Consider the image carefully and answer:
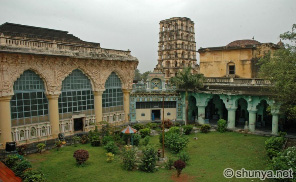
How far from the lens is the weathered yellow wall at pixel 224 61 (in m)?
24.3

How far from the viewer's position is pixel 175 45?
42.2m

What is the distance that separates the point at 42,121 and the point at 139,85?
10.6 meters

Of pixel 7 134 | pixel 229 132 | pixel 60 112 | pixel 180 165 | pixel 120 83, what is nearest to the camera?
pixel 180 165

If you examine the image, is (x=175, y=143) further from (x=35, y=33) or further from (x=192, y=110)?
(x=35, y=33)

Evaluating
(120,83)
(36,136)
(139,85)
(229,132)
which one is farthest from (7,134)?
(229,132)

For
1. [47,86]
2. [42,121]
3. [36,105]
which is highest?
[47,86]

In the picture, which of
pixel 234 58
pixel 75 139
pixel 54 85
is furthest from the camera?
pixel 234 58

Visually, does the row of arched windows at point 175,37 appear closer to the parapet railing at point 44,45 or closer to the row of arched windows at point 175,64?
the row of arched windows at point 175,64

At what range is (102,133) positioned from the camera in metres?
20.5

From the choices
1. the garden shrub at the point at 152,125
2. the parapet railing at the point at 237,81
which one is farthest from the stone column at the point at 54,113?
the parapet railing at the point at 237,81

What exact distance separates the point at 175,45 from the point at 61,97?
89.9ft

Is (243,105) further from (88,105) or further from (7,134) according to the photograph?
(7,134)

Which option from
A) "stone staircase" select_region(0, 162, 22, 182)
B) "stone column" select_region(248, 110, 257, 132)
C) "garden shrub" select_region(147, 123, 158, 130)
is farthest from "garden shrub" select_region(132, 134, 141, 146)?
"stone column" select_region(248, 110, 257, 132)

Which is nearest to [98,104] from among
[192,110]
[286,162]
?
[192,110]
